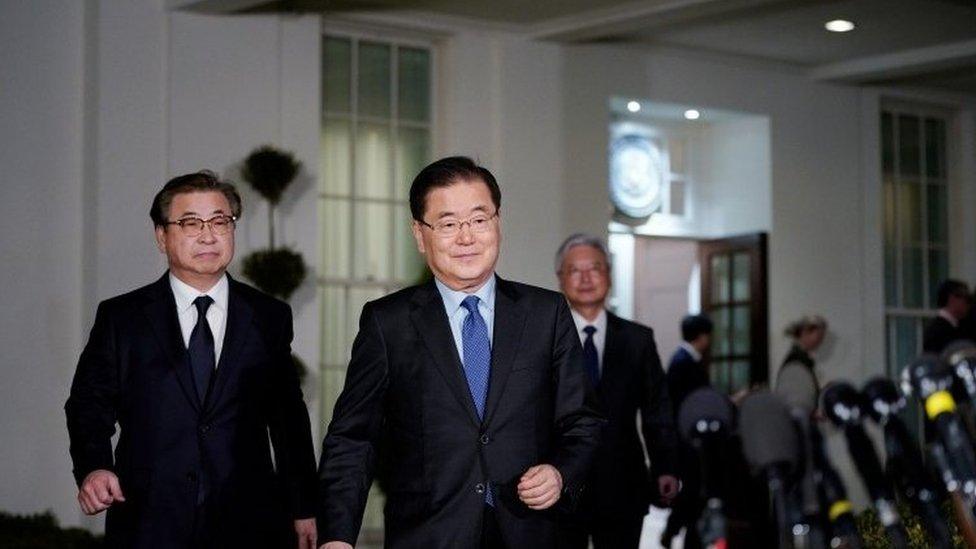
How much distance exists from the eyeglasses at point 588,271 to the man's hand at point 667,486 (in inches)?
32.1

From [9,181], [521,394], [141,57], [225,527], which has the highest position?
[141,57]

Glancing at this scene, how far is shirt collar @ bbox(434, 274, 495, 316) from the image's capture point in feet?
12.7

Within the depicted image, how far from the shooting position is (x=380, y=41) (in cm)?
1059

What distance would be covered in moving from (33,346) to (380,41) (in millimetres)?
3064

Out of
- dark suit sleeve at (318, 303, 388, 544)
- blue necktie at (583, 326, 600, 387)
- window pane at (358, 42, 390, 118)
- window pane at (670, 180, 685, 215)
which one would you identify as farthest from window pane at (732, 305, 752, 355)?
dark suit sleeve at (318, 303, 388, 544)

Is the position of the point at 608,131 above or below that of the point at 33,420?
above

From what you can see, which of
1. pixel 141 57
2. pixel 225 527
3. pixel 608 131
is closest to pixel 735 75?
pixel 608 131

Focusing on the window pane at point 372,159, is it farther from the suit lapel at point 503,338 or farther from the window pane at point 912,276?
the suit lapel at point 503,338

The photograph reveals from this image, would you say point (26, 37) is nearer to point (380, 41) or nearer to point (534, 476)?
point (380, 41)

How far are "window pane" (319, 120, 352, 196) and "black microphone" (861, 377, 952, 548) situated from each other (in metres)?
8.26

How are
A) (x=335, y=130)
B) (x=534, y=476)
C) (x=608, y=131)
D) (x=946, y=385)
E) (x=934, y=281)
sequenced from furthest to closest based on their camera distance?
(x=934, y=281) < (x=608, y=131) < (x=335, y=130) < (x=534, y=476) < (x=946, y=385)

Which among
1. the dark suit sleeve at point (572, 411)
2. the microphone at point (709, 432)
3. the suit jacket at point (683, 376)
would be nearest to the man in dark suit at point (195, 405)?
the dark suit sleeve at point (572, 411)

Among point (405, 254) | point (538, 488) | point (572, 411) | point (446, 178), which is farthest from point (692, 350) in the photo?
point (538, 488)

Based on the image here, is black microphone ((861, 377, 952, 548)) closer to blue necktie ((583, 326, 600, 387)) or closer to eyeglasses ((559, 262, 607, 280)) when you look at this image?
blue necktie ((583, 326, 600, 387))
